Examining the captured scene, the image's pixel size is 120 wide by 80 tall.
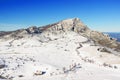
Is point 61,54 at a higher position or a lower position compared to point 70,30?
lower

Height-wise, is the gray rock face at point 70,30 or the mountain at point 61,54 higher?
the gray rock face at point 70,30

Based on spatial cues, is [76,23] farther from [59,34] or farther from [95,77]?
[95,77]

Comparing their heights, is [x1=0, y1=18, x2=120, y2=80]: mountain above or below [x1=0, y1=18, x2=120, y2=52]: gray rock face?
below

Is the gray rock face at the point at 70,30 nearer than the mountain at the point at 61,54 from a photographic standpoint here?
No

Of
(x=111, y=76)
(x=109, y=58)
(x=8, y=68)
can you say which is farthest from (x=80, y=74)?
(x=109, y=58)

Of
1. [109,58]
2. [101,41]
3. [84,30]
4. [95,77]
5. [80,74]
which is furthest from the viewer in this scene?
[84,30]

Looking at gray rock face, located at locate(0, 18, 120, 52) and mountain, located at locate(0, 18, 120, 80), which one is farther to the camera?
gray rock face, located at locate(0, 18, 120, 52)

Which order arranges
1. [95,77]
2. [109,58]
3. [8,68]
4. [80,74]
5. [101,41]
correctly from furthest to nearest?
[101,41], [109,58], [8,68], [80,74], [95,77]

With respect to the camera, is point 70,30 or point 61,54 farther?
point 70,30
